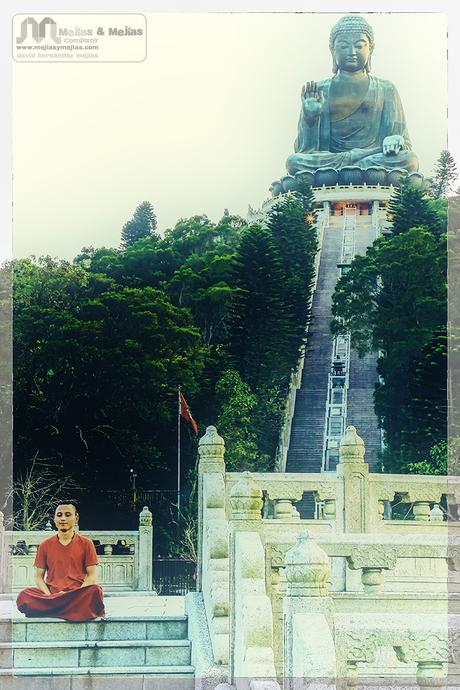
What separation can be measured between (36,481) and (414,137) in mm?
4218

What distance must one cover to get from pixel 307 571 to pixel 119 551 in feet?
24.1

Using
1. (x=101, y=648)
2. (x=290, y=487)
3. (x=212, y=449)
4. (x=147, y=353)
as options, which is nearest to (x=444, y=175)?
(x=147, y=353)

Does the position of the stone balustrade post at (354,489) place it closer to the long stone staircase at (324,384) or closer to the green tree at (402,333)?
the long stone staircase at (324,384)

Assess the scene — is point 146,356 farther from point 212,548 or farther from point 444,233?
point 212,548

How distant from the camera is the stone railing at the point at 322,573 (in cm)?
493

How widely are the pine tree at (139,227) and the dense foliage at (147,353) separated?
0.04 feet

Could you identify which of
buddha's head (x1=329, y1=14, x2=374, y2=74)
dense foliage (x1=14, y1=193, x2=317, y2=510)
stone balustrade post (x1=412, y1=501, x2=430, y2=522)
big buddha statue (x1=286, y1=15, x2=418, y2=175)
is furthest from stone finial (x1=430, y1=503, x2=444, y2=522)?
buddha's head (x1=329, y1=14, x2=374, y2=74)

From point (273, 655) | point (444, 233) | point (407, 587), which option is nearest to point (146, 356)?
point (444, 233)

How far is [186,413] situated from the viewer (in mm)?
12156

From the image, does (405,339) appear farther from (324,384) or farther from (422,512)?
(422,512)

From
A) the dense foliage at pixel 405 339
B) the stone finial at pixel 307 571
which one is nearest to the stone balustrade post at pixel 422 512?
the dense foliage at pixel 405 339

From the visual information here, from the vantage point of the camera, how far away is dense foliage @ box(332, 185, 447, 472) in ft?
39.8

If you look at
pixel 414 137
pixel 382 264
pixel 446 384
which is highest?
pixel 414 137

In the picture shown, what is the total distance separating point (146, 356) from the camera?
12.2 m
